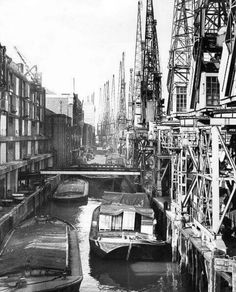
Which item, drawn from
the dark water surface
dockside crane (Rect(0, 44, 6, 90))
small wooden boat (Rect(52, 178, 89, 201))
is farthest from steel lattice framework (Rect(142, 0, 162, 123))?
the dark water surface

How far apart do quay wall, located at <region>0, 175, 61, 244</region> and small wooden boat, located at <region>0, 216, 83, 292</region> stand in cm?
214

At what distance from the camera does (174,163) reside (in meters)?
31.3

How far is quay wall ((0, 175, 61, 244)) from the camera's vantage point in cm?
3052

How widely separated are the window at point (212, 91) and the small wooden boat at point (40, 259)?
1253 centimetres

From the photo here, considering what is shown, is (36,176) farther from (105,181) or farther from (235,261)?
(235,261)

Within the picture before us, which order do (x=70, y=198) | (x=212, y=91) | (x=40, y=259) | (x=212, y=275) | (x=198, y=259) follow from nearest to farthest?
(x=212, y=275) < (x=40, y=259) < (x=198, y=259) < (x=212, y=91) < (x=70, y=198)

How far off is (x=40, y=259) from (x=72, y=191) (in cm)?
3342

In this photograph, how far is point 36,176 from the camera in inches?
1917

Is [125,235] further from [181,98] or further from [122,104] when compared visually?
[122,104]

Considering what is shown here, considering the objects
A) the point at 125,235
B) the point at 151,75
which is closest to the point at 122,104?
the point at 151,75

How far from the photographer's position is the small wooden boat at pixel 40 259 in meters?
18.1

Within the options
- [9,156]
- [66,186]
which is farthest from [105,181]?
[9,156]

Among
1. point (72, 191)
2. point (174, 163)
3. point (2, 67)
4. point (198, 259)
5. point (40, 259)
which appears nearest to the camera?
point (40, 259)

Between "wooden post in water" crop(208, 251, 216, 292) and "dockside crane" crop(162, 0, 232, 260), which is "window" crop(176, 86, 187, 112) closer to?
"dockside crane" crop(162, 0, 232, 260)
